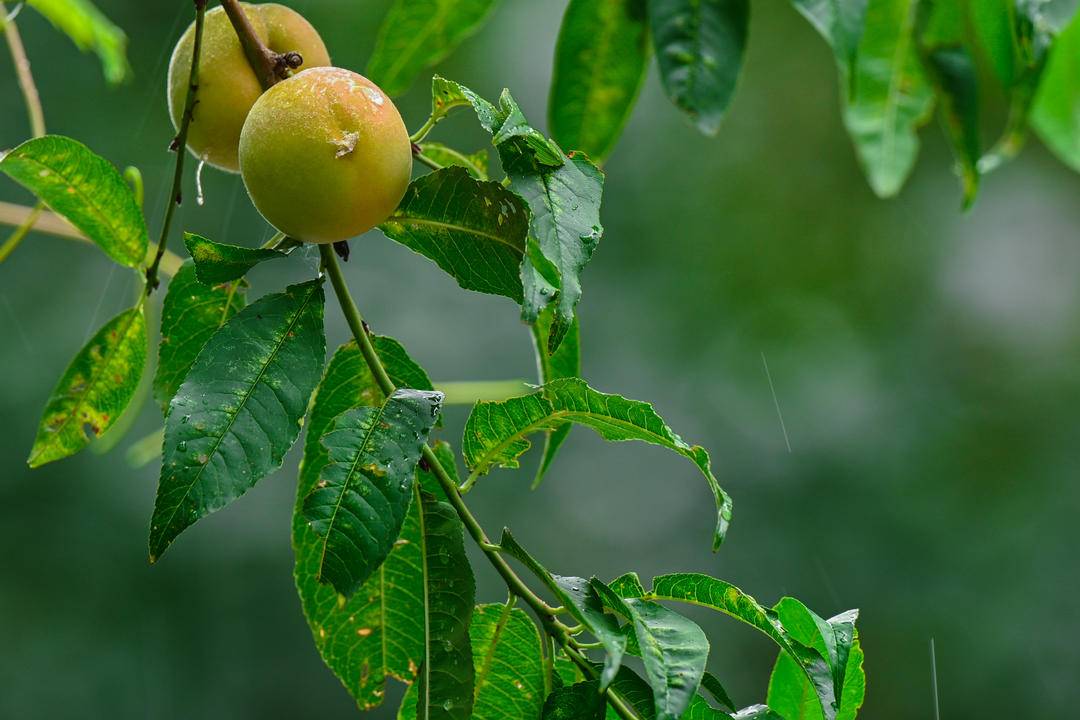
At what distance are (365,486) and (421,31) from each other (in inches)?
21.2

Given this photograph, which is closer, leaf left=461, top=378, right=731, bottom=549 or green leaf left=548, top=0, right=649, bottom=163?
leaf left=461, top=378, right=731, bottom=549

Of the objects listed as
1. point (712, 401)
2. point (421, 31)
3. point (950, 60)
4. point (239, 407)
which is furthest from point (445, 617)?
point (712, 401)

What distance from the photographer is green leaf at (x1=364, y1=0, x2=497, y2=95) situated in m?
0.98

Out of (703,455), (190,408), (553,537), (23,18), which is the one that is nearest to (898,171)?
(703,455)

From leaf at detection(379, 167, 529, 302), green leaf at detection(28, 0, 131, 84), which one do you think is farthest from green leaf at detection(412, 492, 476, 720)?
green leaf at detection(28, 0, 131, 84)

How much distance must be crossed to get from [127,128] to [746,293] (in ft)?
6.67

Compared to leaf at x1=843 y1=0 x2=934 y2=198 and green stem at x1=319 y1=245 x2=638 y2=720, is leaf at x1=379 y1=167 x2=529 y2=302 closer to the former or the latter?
green stem at x1=319 y1=245 x2=638 y2=720

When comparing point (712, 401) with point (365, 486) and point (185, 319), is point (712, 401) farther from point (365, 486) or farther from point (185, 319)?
point (365, 486)

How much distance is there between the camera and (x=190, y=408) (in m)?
0.57

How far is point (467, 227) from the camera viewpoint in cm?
65

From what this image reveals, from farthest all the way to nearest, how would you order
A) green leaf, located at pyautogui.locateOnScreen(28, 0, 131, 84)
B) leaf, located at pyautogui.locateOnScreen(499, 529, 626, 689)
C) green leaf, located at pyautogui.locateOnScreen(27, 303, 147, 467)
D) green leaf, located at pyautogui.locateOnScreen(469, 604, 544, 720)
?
1. green leaf, located at pyautogui.locateOnScreen(28, 0, 131, 84)
2. green leaf, located at pyautogui.locateOnScreen(27, 303, 147, 467)
3. green leaf, located at pyautogui.locateOnScreen(469, 604, 544, 720)
4. leaf, located at pyautogui.locateOnScreen(499, 529, 626, 689)

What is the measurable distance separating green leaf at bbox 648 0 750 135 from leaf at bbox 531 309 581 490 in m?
0.18

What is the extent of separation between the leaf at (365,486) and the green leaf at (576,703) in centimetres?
13

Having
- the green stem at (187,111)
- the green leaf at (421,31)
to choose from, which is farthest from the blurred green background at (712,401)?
the green stem at (187,111)
